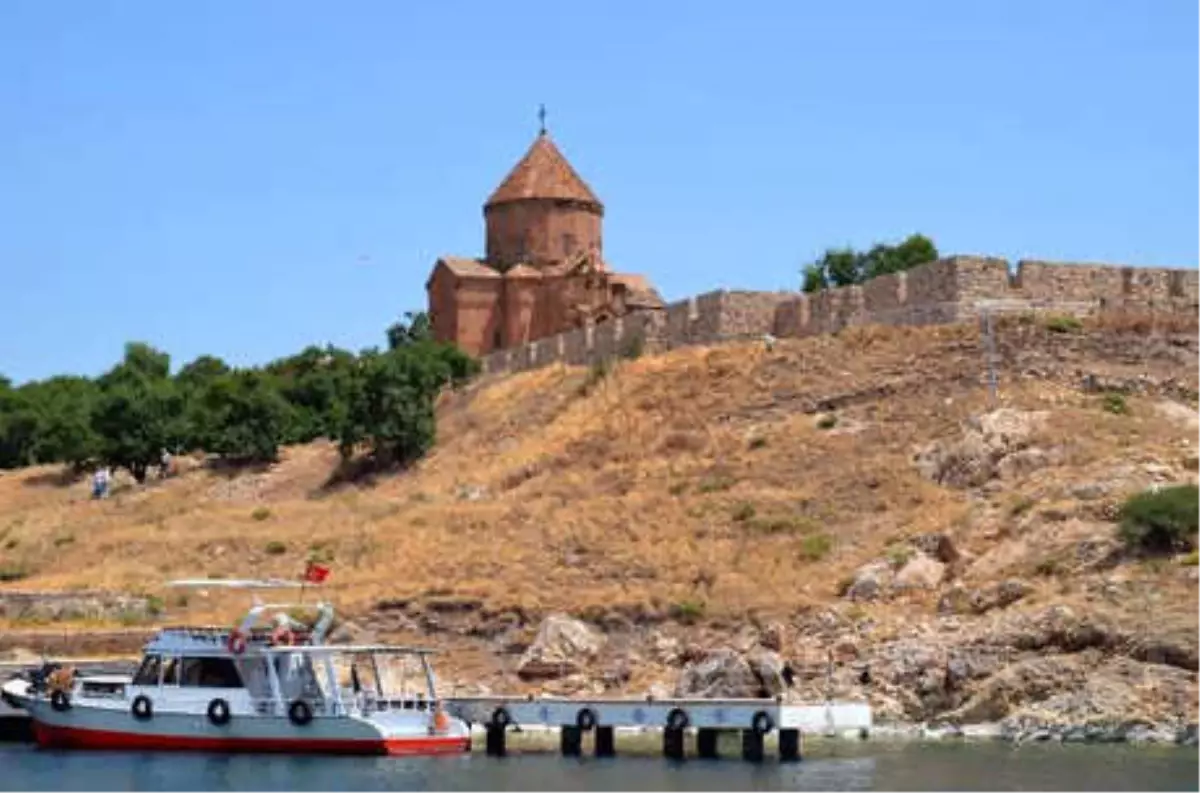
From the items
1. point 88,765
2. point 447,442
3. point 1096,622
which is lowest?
point 88,765

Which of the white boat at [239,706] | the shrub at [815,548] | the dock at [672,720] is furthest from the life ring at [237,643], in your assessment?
the shrub at [815,548]

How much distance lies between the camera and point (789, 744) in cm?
2545

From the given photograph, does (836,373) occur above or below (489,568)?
above

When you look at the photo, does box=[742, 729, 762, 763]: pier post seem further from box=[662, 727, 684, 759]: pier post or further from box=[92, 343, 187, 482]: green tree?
box=[92, 343, 187, 482]: green tree

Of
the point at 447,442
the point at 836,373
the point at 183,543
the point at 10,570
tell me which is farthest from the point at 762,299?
the point at 10,570

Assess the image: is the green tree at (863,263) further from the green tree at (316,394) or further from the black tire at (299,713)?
the black tire at (299,713)

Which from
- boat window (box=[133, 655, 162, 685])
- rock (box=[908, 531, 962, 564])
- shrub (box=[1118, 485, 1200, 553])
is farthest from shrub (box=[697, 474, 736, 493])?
boat window (box=[133, 655, 162, 685])

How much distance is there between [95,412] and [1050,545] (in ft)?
109

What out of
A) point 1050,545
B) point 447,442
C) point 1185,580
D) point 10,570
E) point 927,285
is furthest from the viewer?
point 447,442

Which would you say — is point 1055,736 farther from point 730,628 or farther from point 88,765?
point 88,765

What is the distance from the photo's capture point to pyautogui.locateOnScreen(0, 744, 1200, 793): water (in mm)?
22219

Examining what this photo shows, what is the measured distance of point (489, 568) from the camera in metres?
34.6

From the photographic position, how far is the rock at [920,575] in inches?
1198

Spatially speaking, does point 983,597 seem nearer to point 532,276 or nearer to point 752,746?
point 752,746
